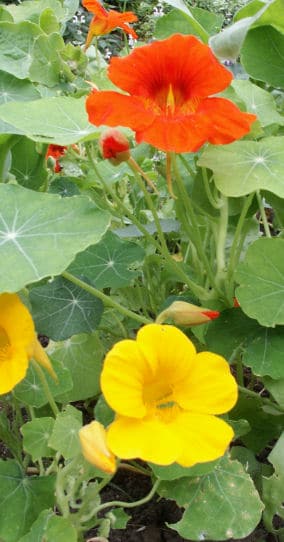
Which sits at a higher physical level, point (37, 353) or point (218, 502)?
point (37, 353)

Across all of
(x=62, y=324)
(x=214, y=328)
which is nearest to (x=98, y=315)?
(x=62, y=324)

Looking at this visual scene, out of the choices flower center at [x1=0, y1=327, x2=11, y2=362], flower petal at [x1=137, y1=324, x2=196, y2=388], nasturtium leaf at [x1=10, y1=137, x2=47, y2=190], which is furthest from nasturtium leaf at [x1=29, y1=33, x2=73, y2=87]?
flower petal at [x1=137, y1=324, x2=196, y2=388]

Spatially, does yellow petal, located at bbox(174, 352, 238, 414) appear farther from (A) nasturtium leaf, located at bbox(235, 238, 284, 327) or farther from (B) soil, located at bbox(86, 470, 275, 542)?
(B) soil, located at bbox(86, 470, 275, 542)

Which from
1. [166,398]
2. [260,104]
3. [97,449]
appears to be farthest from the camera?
[260,104]

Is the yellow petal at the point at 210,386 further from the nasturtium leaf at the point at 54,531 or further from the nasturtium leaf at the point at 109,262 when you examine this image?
the nasturtium leaf at the point at 109,262

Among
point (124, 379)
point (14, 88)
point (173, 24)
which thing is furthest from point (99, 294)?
point (173, 24)

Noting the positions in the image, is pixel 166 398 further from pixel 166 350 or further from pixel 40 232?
pixel 40 232
